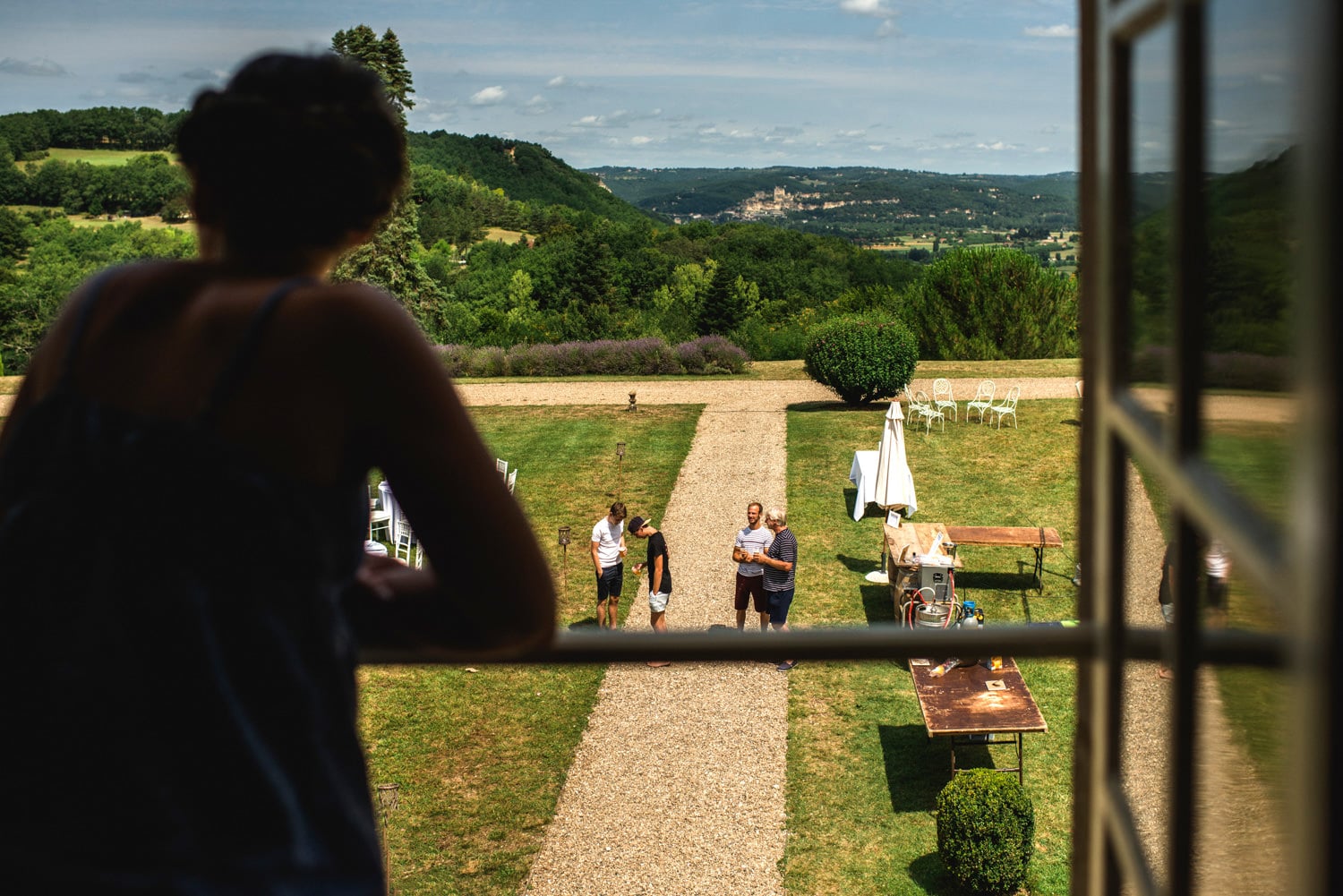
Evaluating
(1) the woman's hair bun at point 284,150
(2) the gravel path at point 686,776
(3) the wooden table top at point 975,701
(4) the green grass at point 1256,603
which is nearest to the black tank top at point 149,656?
(1) the woman's hair bun at point 284,150

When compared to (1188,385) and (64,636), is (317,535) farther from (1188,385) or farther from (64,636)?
(1188,385)

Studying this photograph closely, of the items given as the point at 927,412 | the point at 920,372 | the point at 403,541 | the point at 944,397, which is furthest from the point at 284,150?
the point at 920,372

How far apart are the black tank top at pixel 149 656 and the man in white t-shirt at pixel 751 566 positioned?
26.5 ft

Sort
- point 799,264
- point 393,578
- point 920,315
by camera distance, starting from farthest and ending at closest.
→ 1. point 799,264
2. point 920,315
3. point 393,578

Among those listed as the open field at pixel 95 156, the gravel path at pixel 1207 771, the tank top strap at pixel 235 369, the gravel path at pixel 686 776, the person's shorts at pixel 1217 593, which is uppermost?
the open field at pixel 95 156

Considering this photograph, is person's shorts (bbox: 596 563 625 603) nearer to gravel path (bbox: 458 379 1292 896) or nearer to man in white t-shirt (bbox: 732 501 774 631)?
gravel path (bbox: 458 379 1292 896)

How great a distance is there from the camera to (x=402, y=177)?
2.83ft

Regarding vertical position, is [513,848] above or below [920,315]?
below

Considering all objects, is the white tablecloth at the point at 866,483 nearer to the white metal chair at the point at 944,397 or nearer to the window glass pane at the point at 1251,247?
the white metal chair at the point at 944,397

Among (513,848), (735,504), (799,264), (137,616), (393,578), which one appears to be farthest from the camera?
(799,264)

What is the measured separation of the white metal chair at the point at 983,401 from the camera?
59.9 ft

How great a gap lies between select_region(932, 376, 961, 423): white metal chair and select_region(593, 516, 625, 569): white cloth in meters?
9.63

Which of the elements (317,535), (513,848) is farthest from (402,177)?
(513,848)

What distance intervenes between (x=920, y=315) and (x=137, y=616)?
29911mm
